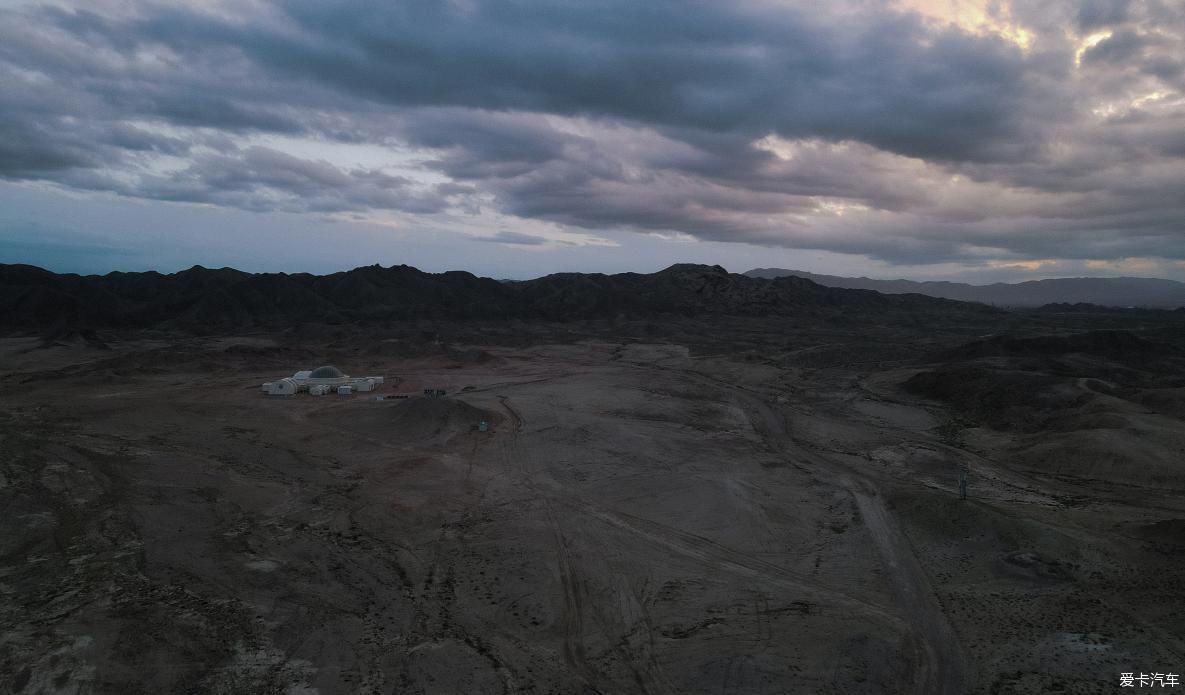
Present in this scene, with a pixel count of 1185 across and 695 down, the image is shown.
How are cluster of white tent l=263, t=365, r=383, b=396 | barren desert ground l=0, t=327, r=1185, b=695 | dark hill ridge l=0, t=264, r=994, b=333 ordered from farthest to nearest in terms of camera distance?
1. dark hill ridge l=0, t=264, r=994, b=333
2. cluster of white tent l=263, t=365, r=383, b=396
3. barren desert ground l=0, t=327, r=1185, b=695

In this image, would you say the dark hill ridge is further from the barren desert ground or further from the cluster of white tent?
the barren desert ground

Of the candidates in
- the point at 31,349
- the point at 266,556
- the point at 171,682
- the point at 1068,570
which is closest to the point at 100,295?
the point at 31,349

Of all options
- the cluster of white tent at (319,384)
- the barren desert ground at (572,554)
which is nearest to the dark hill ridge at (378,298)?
the cluster of white tent at (319,384)

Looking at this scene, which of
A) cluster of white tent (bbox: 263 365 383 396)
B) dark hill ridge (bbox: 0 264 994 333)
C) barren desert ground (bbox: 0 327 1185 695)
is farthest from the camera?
dark hill ridge (bbox: 0 264 994 333)

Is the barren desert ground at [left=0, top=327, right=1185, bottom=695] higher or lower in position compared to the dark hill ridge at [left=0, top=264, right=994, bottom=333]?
lower

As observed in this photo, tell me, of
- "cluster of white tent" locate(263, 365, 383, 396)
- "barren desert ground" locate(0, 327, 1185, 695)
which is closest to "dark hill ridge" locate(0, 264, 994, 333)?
"cluster of white tent" locate(263, 365, 383, 396)

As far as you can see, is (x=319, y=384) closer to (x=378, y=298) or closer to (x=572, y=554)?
(x=572, y=554)

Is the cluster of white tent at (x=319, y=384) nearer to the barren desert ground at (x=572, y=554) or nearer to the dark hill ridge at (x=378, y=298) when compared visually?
the barren desert ground at (x=572, y=554)
